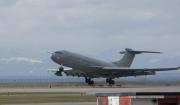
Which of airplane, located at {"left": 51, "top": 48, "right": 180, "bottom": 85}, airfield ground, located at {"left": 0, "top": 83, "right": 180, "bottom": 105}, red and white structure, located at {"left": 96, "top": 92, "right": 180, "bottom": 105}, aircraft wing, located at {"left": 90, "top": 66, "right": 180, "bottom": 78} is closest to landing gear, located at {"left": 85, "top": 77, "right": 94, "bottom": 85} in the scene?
airplane, located at {"left": 51, "top": 48, "right": 180, "bottom": 85}

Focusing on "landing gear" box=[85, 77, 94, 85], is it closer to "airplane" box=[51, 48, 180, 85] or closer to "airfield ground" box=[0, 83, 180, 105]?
"airplane" box=[51, 48, 180, 85]

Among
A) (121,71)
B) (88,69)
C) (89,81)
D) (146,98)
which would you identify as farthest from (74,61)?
(146,98)

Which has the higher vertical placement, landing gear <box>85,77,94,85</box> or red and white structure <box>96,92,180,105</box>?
landing gear <box>85,77,94,85</box>

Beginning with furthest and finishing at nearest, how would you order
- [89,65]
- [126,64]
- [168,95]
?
[126,64] → [89,65] → [168,95]

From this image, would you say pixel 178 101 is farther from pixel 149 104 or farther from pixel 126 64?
pixel 126 64

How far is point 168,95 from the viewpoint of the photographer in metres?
24.1

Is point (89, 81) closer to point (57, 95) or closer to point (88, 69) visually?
point (88, 69)

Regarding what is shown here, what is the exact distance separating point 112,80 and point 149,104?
82.8 m

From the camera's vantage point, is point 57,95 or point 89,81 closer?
point 57,95

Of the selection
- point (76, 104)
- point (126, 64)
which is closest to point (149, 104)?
point (76, 104)

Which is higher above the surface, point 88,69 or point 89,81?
point 88,69

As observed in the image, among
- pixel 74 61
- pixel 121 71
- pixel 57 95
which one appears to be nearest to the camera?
pixel 57 95

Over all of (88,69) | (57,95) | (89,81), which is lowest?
(57,95)

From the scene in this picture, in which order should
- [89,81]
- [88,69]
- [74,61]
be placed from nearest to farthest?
[74,61] < [89,81] < [88,69]
